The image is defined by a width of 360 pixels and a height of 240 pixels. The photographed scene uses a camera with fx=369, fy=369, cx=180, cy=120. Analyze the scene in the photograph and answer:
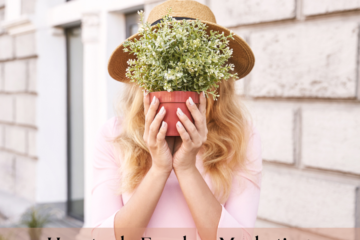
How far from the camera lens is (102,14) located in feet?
13.9

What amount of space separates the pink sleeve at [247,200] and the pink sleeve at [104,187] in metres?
0.47

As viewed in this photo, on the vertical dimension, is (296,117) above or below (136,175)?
above

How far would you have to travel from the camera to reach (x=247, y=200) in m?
1.57

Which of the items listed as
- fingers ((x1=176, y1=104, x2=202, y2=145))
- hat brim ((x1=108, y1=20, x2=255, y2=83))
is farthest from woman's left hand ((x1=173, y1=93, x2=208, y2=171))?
hat brim ((x1=108, y1=20, x2=255, y2=83))

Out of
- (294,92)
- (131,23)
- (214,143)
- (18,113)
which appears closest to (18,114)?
(18,113)

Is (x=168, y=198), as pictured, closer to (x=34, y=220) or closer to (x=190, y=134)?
(x=190, y=134)

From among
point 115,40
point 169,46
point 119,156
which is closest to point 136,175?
point 119,156

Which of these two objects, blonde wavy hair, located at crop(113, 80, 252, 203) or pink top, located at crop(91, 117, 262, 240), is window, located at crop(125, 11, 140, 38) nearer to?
blonde wavy hair, located at crop(113, 80, 252, 203)

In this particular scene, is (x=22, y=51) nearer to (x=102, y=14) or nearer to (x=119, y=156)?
(x=102, y=14)

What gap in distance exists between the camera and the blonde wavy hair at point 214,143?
5.33 ft

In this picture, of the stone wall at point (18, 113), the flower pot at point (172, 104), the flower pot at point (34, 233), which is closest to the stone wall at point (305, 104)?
the flower pot at point (172, 104)

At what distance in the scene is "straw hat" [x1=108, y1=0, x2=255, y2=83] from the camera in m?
1.48

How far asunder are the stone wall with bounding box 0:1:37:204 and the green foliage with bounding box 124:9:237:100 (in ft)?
15.0

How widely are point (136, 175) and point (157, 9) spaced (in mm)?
719
